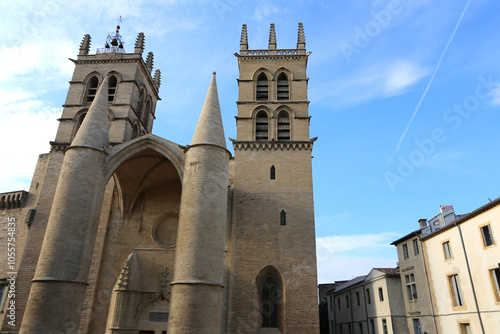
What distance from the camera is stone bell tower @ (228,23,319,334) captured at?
1480 centimetres

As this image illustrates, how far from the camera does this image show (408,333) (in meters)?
18.8

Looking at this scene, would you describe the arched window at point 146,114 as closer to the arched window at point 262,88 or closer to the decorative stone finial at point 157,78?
the decorative stone finial at point 157,78

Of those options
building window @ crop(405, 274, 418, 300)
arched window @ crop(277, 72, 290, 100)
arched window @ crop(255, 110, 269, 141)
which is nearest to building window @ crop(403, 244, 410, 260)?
building window @ crop(405, 274, 418, 300)

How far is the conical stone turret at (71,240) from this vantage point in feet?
39.0

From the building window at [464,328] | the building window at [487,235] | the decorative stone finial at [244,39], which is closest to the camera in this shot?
the building window at [487,235]

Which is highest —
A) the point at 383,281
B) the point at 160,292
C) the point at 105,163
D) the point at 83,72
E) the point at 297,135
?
the point at 83,72

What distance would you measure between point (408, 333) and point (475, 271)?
700cm

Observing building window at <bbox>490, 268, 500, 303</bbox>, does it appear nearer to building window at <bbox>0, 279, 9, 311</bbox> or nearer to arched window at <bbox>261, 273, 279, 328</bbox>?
arched window at <bbox>261, 273, 279, 328</bbox>

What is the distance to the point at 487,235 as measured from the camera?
1327cm

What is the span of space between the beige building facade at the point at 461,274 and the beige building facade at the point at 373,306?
5.13 feet

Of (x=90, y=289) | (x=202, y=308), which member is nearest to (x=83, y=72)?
(x=90, y=289)

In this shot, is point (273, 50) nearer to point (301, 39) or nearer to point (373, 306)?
point (301, 39)

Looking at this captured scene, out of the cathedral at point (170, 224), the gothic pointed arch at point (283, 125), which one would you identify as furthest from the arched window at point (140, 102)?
the gothic pointed arch at point (283, 125)

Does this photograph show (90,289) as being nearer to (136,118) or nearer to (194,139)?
(194,139)
